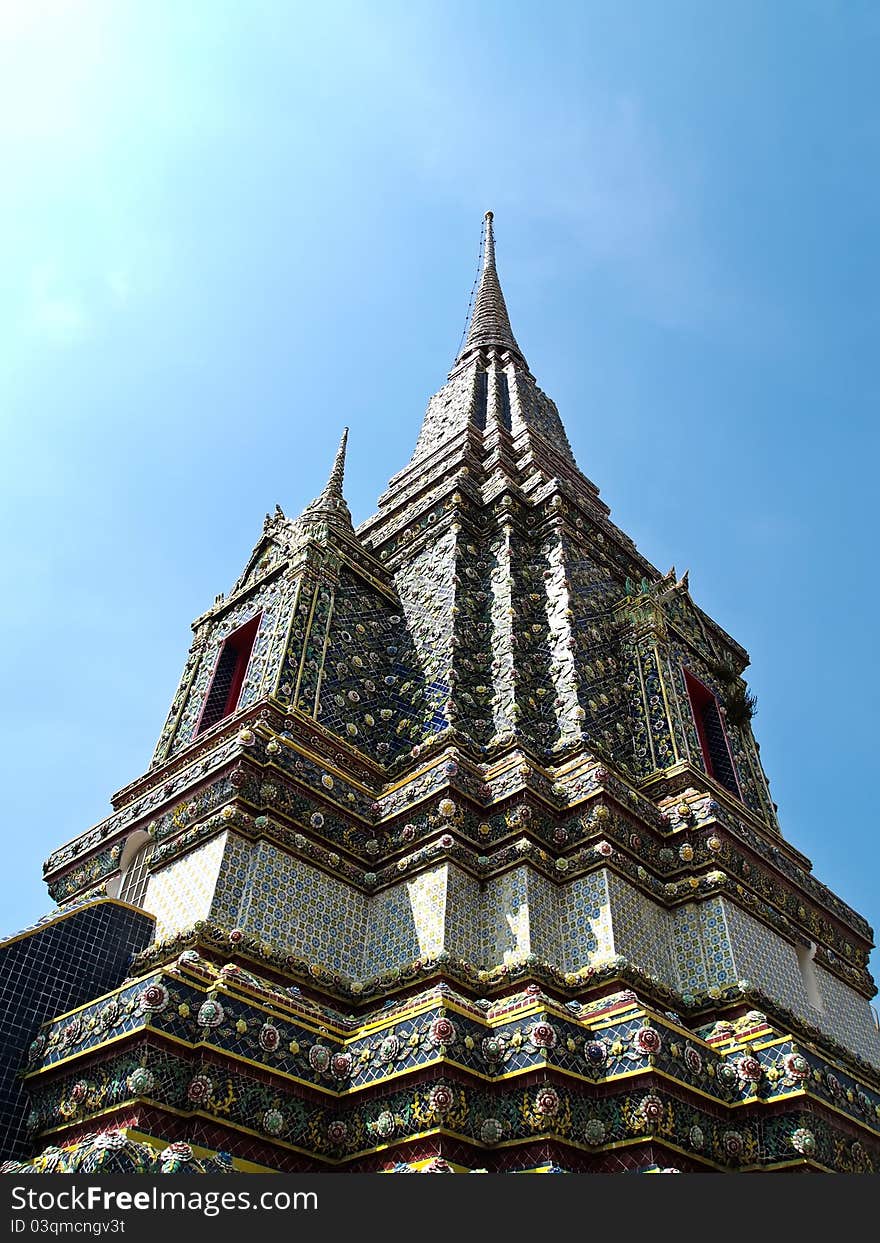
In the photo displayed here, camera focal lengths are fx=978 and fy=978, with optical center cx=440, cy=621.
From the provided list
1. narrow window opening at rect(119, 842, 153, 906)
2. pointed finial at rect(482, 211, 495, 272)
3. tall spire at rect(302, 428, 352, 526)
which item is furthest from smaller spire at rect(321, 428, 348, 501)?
pointed finial at rect(482, 211, 495, 272)

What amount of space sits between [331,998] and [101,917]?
207 cm

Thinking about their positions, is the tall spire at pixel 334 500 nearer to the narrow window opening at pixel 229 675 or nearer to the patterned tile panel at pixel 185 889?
the narrow window opening at pixel 229 675

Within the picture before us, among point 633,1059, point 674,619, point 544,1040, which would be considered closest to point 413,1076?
point 544,1040

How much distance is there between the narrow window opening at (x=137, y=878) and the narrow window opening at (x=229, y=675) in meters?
2.16

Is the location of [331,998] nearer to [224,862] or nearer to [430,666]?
[224,862]

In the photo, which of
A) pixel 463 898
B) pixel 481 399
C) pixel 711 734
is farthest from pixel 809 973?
pixel 481 399

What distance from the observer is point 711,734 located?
14047 millimetres

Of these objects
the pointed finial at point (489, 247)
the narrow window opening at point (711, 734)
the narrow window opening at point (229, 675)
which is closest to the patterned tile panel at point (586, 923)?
the narrow window opening at point (711, 734)

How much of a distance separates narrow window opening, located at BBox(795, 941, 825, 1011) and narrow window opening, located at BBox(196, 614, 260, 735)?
7273 millimetres

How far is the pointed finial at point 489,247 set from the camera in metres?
29.0

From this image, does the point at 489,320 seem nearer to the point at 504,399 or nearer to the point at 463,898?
the point at 504,399

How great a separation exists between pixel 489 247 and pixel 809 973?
80.1 feet

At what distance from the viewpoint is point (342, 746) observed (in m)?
10.5

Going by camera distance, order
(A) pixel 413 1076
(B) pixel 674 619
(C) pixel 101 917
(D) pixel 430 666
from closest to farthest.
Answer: (A) pixel 413 1076
(C) pixel 101 917
(D) pixel 430 666
(B) pixel 674 619
